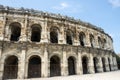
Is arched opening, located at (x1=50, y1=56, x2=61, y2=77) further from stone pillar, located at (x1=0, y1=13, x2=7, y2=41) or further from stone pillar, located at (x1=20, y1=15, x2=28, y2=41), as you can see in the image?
stone pillar, located at (x1=0, y1=13, x2=7, y2=41)

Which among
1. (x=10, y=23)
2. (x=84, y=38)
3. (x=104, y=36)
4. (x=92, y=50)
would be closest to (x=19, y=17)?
(x=10, y=23)

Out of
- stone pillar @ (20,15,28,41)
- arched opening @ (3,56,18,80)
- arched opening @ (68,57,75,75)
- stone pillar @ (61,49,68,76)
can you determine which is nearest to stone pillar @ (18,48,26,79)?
arched opening @ (3,56,18,80)

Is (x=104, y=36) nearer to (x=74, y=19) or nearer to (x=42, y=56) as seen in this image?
(x=74, y=19)

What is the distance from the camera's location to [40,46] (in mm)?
15148

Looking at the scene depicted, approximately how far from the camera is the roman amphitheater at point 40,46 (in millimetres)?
14219

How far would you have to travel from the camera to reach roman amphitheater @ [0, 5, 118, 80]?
14219 mm

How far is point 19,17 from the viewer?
50.9ft

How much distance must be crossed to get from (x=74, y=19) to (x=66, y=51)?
16.9 feet

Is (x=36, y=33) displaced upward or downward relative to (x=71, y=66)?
upward

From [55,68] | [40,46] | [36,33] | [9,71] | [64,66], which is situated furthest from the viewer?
[36,33]

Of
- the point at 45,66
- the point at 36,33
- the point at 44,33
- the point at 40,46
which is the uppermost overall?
the point at 36,33

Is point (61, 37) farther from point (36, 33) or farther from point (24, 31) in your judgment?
point (24, 31)

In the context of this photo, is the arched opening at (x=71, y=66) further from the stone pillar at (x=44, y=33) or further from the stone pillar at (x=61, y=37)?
the stone pillar at (x=44, y=33)

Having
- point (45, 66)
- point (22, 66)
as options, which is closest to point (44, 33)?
point (45, 66)
